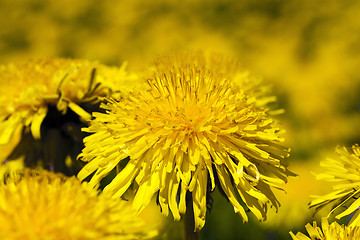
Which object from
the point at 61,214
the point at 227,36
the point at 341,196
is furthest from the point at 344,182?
the point at 227,36

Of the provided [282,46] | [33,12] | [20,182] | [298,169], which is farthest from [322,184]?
[33,12]

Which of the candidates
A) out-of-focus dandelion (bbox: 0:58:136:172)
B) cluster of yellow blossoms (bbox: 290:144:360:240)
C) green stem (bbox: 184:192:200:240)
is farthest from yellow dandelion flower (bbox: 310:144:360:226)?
out-of-focus dandelion (bbox: 0:58:136:172)

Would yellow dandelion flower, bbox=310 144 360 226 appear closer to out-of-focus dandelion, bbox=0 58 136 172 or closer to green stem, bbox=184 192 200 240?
green stem, bbox=184 192 200 240

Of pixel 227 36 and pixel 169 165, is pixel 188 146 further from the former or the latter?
pixel 227 36

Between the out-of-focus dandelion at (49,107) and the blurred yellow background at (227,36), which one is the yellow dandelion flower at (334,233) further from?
the blurred yellow background at (227,36)

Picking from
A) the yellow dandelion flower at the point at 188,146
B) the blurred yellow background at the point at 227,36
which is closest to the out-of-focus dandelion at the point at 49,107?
the yellow dandelion flower at the point at 188,146

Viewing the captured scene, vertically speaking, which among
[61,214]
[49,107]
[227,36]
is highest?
[227,36]

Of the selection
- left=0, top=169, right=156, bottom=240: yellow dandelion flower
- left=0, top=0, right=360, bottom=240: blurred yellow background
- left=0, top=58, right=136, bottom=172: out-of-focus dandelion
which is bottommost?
left=0, top=169, right=156, bottom=240: yellow dandelion flower
